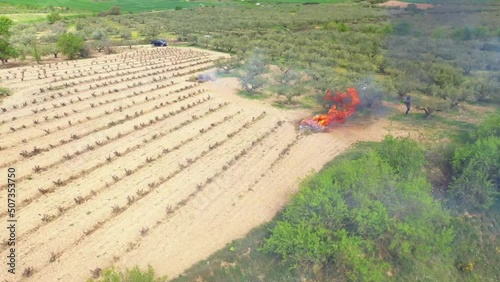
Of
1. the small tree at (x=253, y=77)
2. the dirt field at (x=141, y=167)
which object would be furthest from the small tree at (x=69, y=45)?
the small tree at (x=253, y=77)

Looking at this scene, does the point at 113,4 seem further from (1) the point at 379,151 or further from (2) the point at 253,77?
(1) the point at 379,151

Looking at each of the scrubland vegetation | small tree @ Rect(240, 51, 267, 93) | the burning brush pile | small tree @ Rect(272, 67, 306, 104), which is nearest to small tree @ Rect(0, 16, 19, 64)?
the scrubland vegetation

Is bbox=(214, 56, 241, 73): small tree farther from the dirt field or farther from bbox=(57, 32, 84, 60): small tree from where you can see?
bbox=(57, 32, 84, 60): small tree

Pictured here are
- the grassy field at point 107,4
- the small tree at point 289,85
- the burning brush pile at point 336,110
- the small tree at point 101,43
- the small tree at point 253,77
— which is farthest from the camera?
the grassy field at point 107,4

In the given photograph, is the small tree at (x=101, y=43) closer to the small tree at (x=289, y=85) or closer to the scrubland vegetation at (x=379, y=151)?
the scrubland vegetation at (x=379, y=151)

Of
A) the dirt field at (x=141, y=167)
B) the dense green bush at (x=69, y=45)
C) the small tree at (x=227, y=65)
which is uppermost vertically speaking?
Answer: the dense green bush at (x=69, y=45)

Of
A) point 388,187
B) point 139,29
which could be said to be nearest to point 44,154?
point 388,187
